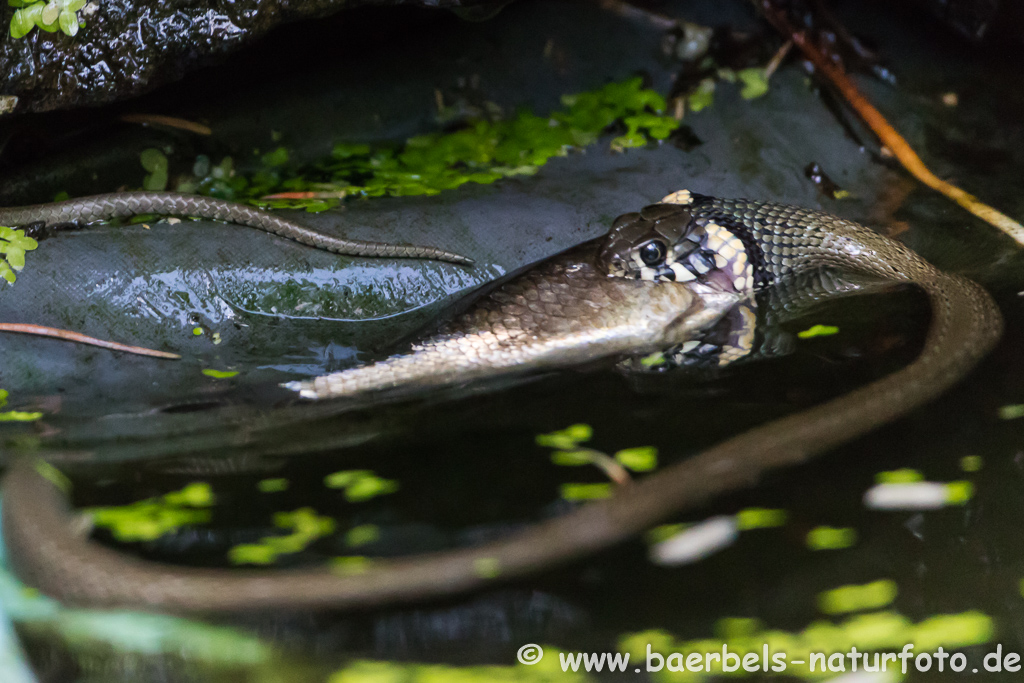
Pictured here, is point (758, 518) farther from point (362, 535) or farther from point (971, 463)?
point (362, 535)

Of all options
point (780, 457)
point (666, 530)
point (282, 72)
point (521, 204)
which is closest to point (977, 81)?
point (521, 204)

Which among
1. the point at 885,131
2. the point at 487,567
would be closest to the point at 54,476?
the point at 487,567

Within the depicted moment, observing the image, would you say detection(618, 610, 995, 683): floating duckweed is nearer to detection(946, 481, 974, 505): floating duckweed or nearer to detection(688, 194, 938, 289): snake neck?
detection(946, 481, 974, 505): floating duckweed

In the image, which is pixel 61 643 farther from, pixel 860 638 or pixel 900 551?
pixel 900 551

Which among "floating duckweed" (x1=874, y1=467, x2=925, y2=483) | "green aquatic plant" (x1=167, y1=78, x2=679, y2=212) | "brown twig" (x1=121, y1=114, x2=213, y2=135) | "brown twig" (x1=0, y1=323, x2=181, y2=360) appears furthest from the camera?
"brown twig" (x1=121, y1=114, x2=213, y2=135)

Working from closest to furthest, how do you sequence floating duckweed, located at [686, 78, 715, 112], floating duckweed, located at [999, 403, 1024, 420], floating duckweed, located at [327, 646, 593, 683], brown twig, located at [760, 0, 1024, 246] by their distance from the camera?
floating duckweed, located at [327, 646, 593, 683] < floating duckweed, located at [999, 403, 1024, 420] < brown twig, located at [760, 0, 1024, 246] < floating duckweed, located at [686, 78, 715, 112]

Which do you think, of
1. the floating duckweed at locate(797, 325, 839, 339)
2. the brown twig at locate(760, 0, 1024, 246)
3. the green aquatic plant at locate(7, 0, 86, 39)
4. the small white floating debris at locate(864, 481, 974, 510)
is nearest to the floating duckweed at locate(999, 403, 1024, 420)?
the small white floating debris at locate(864, 481, 974, 510)
